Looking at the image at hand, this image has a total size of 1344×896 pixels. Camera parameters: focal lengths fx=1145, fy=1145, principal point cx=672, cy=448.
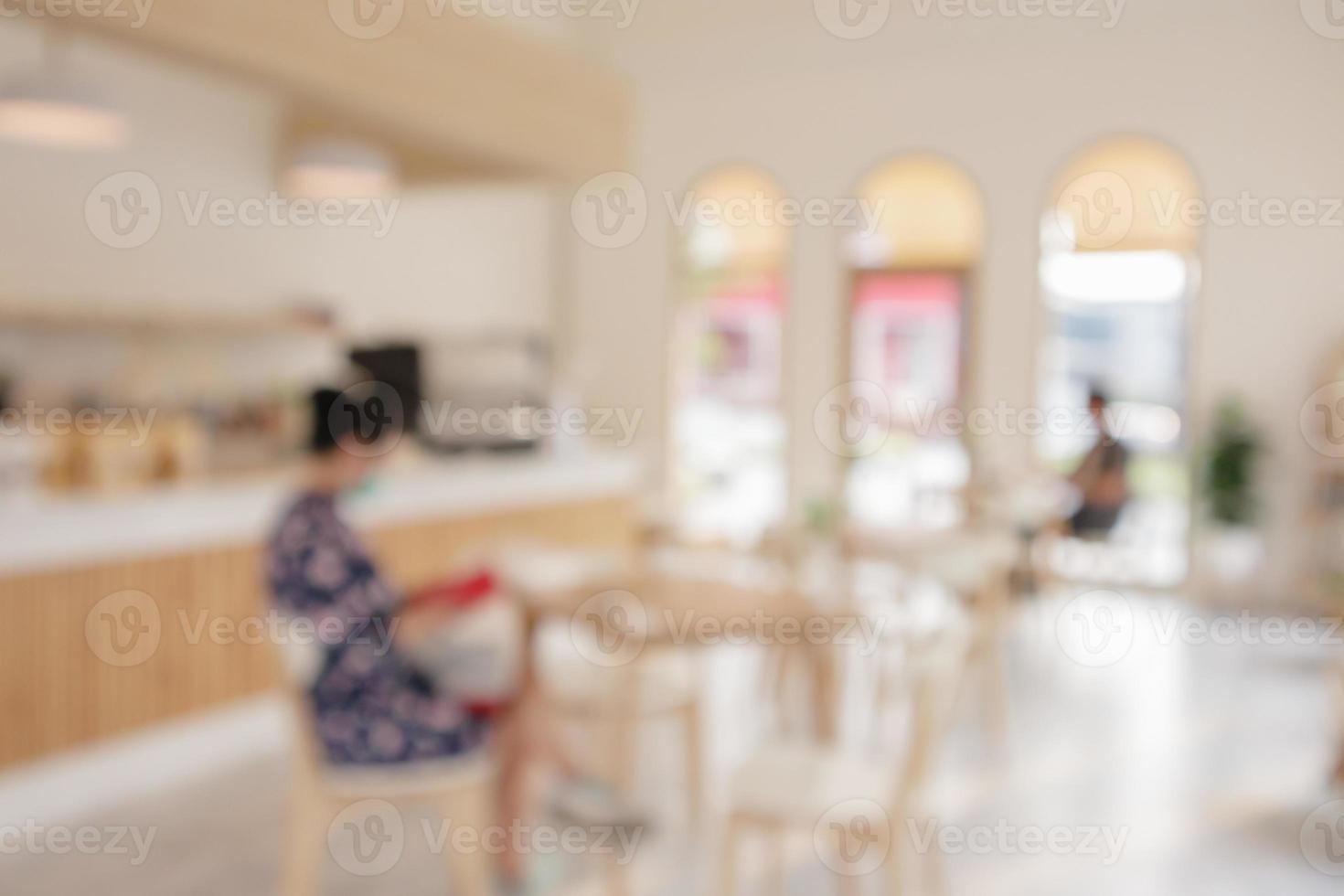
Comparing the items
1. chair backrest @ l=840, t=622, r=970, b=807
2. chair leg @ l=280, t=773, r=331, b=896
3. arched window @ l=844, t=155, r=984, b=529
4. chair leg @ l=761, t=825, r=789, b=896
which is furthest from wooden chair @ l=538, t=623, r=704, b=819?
arched window @ l=844, t=155, r=984, b=529

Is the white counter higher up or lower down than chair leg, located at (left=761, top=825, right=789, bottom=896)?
higher up

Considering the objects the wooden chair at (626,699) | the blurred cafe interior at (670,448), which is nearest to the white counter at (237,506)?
the blurred cafe interior at (670,448)

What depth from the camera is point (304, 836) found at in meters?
2.94

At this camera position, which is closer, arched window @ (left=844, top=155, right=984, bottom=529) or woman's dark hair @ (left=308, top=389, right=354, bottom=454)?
woman's dark hair @ (left=308, top=389, right=354, bottom=454)

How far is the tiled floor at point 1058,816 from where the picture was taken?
11.3 ft

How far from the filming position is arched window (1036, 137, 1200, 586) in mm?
8211

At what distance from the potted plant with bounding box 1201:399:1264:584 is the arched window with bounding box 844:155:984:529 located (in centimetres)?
195

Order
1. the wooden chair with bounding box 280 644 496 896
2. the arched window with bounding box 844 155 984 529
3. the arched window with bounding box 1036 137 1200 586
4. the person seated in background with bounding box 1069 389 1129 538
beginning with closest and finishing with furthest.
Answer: the wooden chair with bounding box 280 644 496 896, the person seated in background with bounding box 1069 389 1129 538, the arched window with bounding box 1036 137 1200 586, the arched window with bounding box 844 155 984 529

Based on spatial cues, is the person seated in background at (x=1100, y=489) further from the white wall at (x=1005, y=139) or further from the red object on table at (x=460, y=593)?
the red object on table at (x=460, y=593)

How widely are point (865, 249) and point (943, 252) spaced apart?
756 mm

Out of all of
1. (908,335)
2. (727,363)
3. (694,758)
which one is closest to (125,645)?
(694,758)

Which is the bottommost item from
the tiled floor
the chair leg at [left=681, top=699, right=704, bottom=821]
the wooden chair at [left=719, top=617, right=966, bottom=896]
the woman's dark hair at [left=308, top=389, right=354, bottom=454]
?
the tiled floor

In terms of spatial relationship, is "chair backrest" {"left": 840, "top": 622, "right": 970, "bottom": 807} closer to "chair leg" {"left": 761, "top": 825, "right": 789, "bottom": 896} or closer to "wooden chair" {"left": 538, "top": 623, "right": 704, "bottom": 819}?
"chair leg" {"left": 761, "top": 825, "right": 789, "bottom": 896}

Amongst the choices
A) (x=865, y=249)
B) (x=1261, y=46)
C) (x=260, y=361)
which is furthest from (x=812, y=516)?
(x=865, y=249)
